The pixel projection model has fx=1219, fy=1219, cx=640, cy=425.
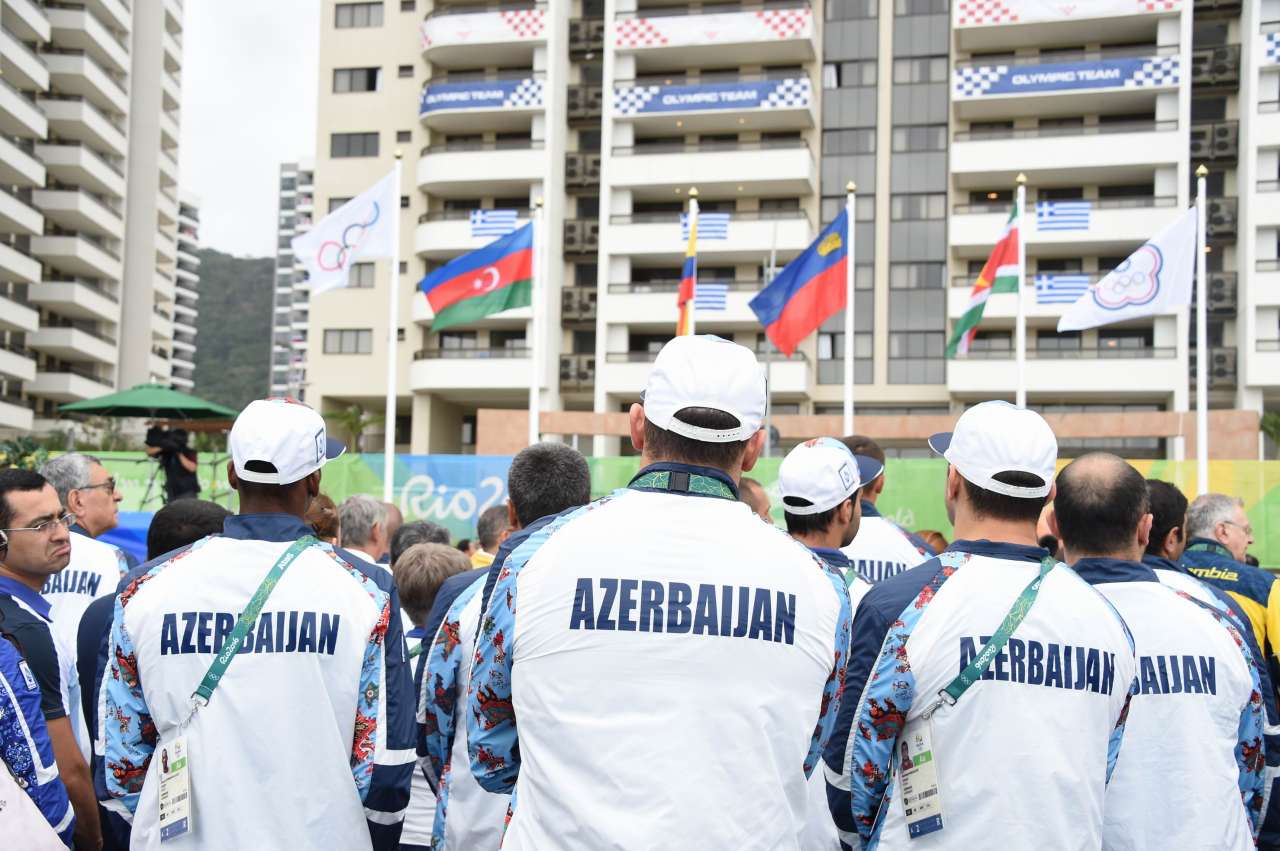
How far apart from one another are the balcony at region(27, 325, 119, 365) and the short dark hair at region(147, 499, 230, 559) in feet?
206

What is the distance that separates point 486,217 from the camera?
148 ft

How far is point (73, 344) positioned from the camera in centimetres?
6225

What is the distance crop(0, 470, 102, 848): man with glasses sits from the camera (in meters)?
3.94

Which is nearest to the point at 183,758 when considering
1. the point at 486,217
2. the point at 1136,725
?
the point at 1136,725

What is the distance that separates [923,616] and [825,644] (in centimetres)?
57

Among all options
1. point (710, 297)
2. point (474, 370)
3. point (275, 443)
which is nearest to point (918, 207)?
point (710, 297)

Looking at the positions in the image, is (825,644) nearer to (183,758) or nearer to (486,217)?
(183,758)

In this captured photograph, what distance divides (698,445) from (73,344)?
6625cm

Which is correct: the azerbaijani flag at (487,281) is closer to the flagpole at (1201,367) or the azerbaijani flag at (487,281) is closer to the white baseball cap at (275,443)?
the flagpole at (1201,367)

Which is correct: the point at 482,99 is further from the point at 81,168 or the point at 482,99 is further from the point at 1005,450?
the point at 1005,450

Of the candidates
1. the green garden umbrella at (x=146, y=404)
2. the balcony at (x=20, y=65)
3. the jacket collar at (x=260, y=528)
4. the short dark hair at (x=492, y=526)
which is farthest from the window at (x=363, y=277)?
the jacket collar at (x=260, y=528)

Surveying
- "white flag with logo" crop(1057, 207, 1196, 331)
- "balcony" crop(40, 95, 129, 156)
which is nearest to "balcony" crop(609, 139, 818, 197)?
"white flag with logo" crop(1057, 207, 1196, 331)

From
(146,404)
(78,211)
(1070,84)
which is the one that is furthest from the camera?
(78,211)

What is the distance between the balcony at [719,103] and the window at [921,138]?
3778 millimetres
